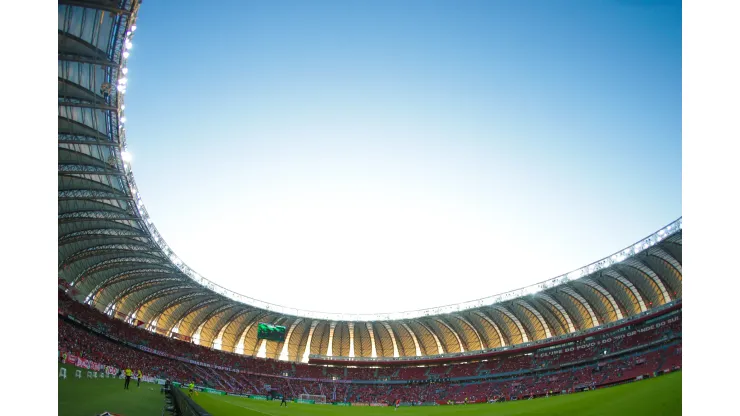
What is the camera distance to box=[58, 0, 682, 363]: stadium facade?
2256cm

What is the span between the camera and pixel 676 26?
8.78 meters

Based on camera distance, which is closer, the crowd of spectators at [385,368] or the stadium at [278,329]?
the stadium at [278,329]

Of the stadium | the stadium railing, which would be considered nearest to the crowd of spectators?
the stadium

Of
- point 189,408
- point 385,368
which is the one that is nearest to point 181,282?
point 385,368

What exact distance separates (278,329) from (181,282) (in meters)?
15.7

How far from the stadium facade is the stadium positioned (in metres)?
0.15

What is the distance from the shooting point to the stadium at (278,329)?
20.9 m

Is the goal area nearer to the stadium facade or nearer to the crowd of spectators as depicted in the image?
the crowd of spectators

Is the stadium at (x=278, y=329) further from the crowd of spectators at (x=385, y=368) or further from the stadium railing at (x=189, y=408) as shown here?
the stadium railing at (x=189, y=408)

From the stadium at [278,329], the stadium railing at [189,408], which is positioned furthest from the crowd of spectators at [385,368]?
the stadium railing at [189,408]

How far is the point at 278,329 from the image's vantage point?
60719 millimetres

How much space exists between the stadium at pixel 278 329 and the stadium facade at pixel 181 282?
0.50ft
